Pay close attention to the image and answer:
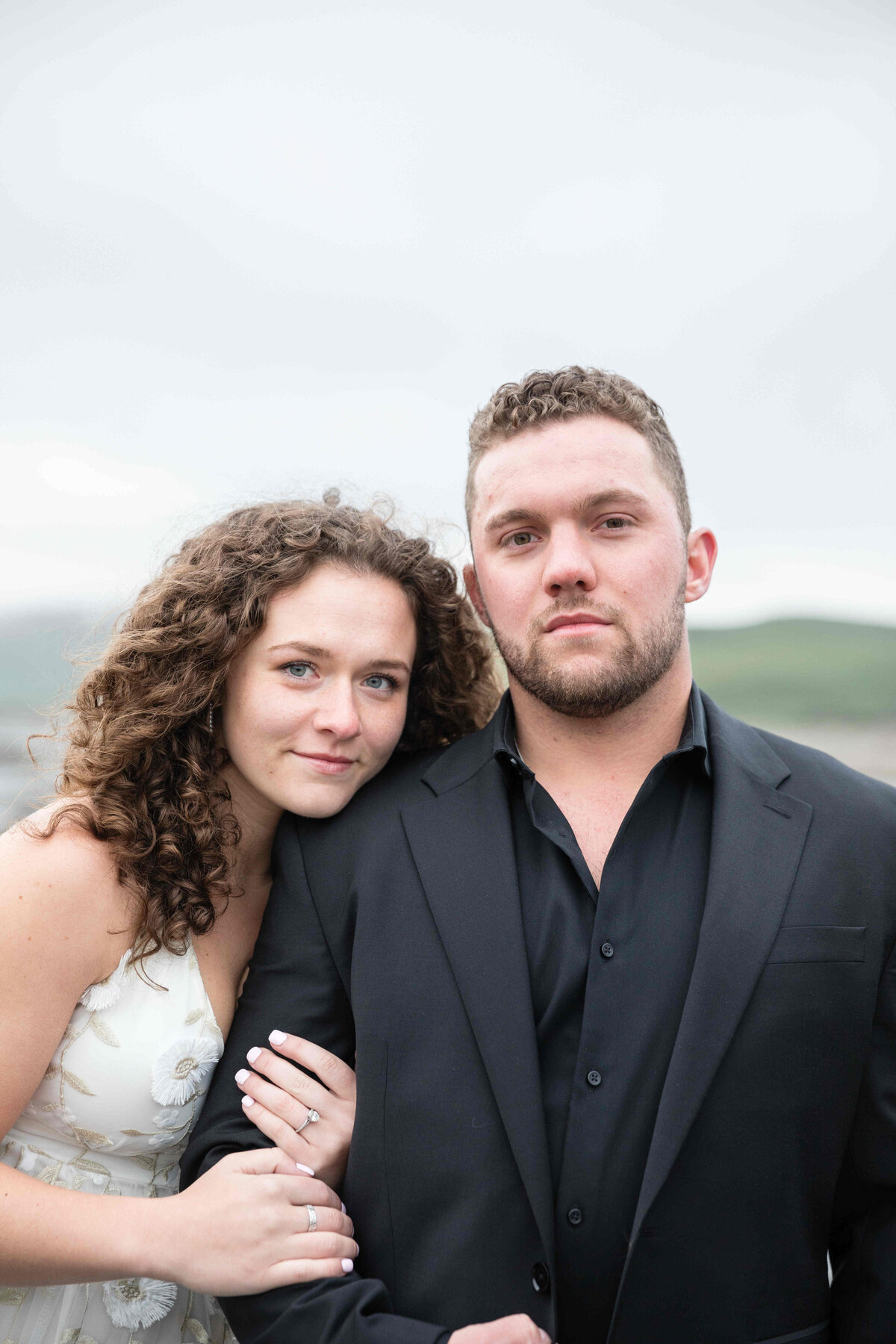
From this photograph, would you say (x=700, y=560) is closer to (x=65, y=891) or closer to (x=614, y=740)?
(x=614, y=740)

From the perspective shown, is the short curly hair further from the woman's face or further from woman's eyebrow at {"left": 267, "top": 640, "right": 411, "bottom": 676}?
woman's eyebrow at {"left": 267, "top": 640, "right": 411, "bottom": 676}

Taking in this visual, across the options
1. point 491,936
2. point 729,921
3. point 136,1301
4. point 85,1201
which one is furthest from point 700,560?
point 136,1301

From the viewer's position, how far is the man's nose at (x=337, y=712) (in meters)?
1.87

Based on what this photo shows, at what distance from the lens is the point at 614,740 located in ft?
6.44

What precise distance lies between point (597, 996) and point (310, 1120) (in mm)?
586

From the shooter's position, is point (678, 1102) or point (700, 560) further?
point (700, 560)

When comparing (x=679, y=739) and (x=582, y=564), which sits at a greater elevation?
(x=582, y=564)

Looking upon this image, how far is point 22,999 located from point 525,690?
3.62 ft

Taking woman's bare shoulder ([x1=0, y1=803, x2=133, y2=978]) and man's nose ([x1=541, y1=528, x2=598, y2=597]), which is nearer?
woman's bare shoulder ([x1=0, y1=803, x2=133, y2=978])

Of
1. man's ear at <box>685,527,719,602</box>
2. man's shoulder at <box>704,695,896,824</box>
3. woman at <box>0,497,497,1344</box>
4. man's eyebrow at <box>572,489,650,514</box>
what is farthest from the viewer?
man's ear at <box>685,527,719,602</box>

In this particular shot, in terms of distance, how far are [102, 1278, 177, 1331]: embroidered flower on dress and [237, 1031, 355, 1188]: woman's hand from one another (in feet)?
1.58

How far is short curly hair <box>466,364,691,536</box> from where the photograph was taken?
201 cm

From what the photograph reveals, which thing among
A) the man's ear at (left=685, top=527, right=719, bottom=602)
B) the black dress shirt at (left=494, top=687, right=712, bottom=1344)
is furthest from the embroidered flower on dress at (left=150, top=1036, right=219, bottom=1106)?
the man's ear at (left=685, top=527, right=719, bottom=602)

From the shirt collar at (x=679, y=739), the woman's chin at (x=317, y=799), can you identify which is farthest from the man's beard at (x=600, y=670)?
the woman's chin at (x=317, y=799)
